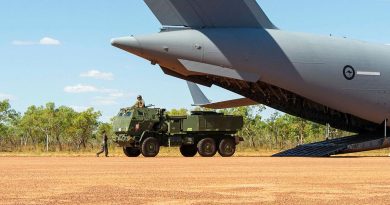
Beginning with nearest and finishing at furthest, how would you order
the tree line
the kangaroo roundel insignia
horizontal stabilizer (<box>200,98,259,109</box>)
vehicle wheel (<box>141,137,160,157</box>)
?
the kangaroo roundel insignia → vehicle wheel (<box>141,137,160,157</box>) → horizontal stabilizer (<box>200,98,259,109</box>) → the tree line

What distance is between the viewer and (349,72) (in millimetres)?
22594

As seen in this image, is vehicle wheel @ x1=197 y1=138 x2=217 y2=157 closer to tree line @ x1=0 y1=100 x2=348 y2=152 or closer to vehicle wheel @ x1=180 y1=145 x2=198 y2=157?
vehicle wheel @ x1=180 y1=145 x2=198 y2=157

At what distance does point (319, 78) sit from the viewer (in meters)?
22.2

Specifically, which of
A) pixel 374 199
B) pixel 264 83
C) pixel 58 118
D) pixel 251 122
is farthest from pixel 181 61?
pixel 58 118

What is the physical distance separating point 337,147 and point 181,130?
6.30m

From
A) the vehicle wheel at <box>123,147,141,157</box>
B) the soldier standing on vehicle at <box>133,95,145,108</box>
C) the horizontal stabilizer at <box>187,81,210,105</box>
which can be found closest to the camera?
the soldier standing on vehicle at <box>133,95,145,108</box>

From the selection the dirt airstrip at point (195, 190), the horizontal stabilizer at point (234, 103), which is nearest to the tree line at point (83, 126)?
the horizontal stabilizer at point (234, 103)

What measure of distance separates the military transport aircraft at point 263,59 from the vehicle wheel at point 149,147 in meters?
2.87

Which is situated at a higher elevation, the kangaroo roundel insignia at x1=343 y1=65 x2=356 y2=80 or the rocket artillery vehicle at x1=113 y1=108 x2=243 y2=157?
the kangaroo roundel insignia at x1=343 y1=65 x2=356 y2=80

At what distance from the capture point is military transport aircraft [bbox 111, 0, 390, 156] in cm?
2131

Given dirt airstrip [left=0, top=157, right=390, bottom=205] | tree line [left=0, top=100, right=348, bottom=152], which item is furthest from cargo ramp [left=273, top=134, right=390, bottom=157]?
tree line [left=0, top=100, right=348, bottom=152]

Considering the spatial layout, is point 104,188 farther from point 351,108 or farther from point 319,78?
point 351,108

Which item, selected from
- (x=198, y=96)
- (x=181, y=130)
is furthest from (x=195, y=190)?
(x=198, y=96)

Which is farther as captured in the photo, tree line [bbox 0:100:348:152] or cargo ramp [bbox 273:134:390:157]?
tree line [bbox 0:100:348:152]
